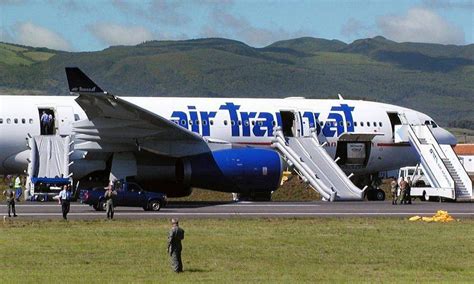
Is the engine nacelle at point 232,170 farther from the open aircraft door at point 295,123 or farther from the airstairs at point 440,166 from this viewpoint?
the airstairs at point 440,166

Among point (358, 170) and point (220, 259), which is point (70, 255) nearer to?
point (220, 259)

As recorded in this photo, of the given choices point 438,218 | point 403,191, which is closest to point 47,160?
point 403,191

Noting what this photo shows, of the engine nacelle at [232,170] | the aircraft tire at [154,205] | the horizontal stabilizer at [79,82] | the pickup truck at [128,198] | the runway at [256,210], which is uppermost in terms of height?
the horizontal stabilizer at [79,82]

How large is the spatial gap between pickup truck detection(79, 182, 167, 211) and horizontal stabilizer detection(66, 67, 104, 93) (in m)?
3.77

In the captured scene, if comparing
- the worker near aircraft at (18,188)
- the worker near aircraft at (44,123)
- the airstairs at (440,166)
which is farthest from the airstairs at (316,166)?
the worker near aircraft at (18,188)

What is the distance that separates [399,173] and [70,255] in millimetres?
34356

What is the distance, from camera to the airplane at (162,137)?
1711 inches

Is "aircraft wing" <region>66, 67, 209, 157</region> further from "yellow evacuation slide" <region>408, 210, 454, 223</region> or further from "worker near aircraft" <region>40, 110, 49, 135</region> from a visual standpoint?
"yellow evacuation slide" <region>408, 210, 454, 223</region>

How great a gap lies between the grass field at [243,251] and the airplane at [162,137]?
8.64 m

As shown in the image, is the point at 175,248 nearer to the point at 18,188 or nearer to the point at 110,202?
the point at 110,202

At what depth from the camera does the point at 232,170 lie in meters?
43.4

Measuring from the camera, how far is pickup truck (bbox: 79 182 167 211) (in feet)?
127

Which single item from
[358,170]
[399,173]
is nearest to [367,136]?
[358,170]

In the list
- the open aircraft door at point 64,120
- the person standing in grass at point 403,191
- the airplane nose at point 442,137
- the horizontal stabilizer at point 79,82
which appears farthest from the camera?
the airplane nose at point 442,137
